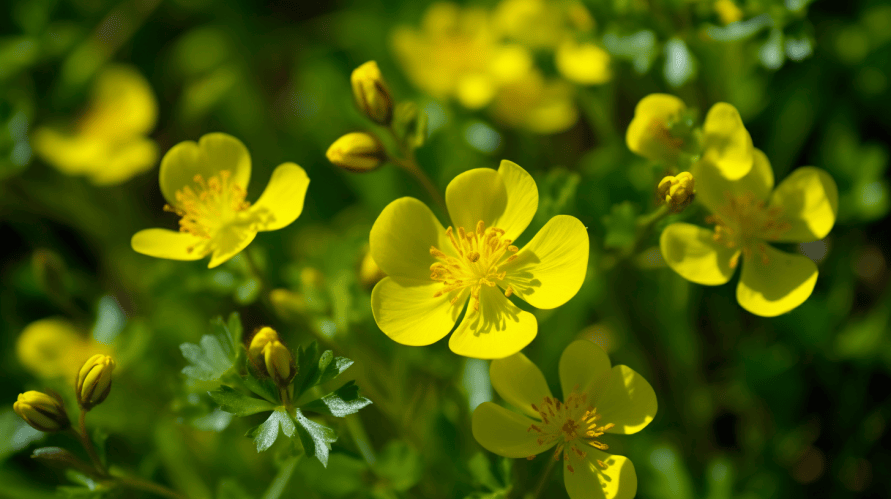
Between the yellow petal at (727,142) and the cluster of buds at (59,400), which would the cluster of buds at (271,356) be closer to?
the cluster of buds at (59,400)

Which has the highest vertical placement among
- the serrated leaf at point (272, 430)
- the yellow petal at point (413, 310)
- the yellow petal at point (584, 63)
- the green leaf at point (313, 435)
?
the yellow petal at point (584, 63)

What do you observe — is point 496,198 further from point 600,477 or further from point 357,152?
point 600,477

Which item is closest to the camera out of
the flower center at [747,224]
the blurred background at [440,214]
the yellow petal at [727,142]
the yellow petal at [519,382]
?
the yellow petal at [519,382]

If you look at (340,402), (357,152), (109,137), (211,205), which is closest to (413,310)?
(340,402)

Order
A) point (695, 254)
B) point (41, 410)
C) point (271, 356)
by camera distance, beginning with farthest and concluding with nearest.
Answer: point (695, 254), point (41, 410), point (271, 356)

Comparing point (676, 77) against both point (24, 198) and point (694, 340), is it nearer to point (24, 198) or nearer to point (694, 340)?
point (694, 340)

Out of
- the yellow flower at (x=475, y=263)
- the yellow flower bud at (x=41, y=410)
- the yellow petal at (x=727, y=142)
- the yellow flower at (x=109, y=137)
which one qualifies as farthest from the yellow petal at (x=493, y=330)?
the yellow flower at (x=109, y=137)

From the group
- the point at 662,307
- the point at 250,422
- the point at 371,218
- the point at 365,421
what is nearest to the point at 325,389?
the point at 365,421
